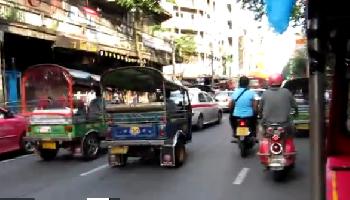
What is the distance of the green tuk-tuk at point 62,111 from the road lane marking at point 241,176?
376 centimetres

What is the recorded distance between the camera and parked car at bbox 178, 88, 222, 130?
19.1m

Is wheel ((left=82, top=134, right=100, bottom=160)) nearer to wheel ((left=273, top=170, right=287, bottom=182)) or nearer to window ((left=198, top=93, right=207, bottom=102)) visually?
wheel ((left=273, top=170, right=287, bottom=182))

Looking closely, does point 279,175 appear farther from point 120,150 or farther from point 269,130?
point 120,150

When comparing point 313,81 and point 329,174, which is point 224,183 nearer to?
point 329,174

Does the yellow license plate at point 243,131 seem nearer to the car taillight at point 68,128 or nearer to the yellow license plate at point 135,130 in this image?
the yellow license plate at point 135,130

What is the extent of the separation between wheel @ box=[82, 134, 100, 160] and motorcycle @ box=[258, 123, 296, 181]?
4885 mm

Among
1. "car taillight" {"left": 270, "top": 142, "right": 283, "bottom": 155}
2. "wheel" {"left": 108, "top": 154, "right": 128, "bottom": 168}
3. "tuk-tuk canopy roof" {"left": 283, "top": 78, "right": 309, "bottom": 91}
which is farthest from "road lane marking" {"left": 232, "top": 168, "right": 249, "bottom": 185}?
"tuk-tuk canopy roof" {"left": 283, "top": 78, "right": 309, "bottom": 91}

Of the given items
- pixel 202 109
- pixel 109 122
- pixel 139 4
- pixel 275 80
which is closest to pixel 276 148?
pixel 275 80

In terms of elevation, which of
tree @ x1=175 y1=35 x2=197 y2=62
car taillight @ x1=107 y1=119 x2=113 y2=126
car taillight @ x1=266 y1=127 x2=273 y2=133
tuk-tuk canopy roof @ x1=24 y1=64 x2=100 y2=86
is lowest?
car taillight @ x1=266 y1=127 x2=273 y2=133

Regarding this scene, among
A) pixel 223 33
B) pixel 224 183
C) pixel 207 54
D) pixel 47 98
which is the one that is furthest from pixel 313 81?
pixel 223 33

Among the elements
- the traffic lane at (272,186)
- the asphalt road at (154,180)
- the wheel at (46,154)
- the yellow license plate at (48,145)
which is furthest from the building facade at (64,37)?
the traffic lane at (272,186)

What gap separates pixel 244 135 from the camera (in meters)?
11.2

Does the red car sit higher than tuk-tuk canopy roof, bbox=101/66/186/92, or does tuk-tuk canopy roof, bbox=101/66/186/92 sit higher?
tuk-tuk canopy roof, bbox=101/66/186/92

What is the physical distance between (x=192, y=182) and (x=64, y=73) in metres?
4.67
